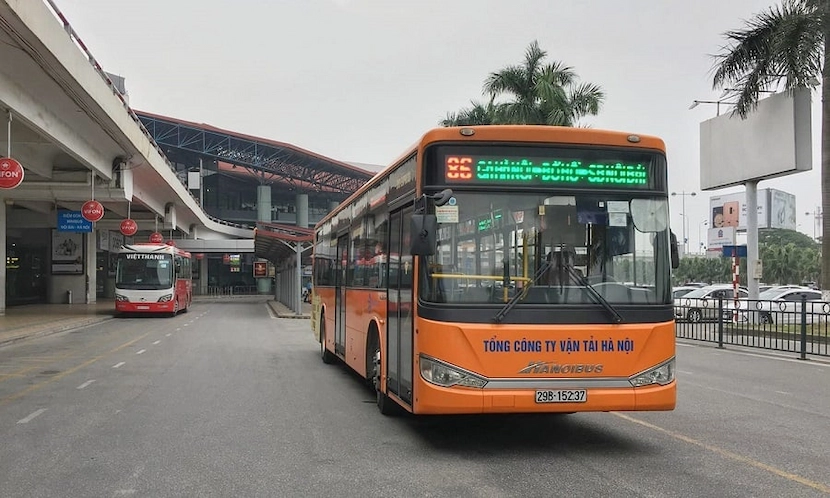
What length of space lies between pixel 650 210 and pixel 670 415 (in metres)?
3.25

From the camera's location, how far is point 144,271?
32.5 meters

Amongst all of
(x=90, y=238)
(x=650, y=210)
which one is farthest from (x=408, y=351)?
(x=90, y=238)

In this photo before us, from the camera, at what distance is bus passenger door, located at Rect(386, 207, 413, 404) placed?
7.39 metres

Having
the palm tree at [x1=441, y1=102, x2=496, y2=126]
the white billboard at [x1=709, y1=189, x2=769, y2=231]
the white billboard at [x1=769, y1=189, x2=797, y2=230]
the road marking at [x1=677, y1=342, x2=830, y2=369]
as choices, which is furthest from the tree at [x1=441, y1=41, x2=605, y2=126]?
the white billboard at [x1=769, y1=189, x2=797, y2=230]

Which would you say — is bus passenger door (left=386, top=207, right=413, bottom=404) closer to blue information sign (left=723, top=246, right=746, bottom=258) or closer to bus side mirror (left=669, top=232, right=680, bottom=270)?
bus side mirror (left=669, top=232, right=680, bottom=270)

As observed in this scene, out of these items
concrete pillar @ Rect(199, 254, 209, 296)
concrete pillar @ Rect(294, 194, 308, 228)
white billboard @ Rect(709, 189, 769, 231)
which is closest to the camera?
concrete pillar @ Rect(199, 254, 209, 296)

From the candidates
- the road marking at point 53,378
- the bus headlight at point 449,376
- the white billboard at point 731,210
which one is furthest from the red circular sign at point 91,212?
the white billboard at point 731,210

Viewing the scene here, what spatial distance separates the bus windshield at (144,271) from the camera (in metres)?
32.3

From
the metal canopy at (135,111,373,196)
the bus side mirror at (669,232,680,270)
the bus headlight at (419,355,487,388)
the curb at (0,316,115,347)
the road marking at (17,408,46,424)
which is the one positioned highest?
the metal canopy at (135,111,373,196)

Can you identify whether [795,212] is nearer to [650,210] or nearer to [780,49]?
[780,49]

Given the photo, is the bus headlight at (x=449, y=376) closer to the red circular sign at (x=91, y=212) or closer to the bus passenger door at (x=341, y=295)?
the bus passenger door at (x=341, y=295)

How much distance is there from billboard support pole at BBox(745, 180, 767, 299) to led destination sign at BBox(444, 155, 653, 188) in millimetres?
19247

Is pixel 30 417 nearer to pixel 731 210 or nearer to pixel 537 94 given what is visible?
pixel 537 94

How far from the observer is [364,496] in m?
5.61
